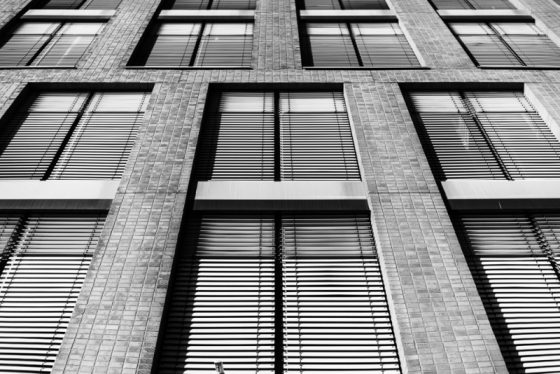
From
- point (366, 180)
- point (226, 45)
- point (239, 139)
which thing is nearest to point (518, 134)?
point (366, 180)

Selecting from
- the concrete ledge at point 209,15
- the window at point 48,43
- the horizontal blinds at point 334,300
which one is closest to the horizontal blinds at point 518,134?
the horizontal blinds at point 334,300

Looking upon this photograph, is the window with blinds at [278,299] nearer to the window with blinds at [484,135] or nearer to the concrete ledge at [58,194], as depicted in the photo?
the concrete ledge at [58,194]

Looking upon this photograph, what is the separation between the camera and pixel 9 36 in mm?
10805

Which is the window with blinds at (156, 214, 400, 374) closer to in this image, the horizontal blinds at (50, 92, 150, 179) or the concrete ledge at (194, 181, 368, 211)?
the concrete ledge at (194, 181, 368, 211)

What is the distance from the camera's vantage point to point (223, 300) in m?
5.38

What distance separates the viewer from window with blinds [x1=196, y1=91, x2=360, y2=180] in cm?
715

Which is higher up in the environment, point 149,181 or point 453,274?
point 149,181

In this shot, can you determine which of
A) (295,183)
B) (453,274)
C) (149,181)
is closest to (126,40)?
(149,181)

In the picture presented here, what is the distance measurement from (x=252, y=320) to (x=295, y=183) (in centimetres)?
254

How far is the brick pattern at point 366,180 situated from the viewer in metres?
4.70

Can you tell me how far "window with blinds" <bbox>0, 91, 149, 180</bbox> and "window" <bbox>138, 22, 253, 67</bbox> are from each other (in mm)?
1981

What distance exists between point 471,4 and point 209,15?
8.85m

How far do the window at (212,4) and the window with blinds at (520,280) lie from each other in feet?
32.0

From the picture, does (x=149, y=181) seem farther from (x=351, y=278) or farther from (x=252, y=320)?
(x=351, y=278)
